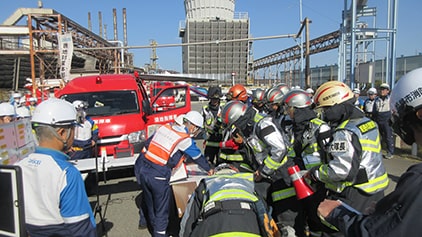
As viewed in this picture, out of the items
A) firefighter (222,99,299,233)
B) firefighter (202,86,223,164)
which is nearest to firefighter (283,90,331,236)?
firefighter (222,99,299,233)

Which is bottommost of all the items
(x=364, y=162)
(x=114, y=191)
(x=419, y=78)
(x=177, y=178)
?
(x=114, y=191)

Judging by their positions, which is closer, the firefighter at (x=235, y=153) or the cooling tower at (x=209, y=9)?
the firefighter at (x=235, y=153)

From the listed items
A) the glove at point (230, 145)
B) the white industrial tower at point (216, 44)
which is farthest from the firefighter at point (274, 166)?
the white industrial tower at point (216, 44)

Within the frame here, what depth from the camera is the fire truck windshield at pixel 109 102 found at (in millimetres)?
7582

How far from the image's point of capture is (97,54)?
3450 cm

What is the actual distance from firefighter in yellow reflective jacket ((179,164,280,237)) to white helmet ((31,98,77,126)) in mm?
1299

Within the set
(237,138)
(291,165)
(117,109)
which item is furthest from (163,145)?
(117,109)

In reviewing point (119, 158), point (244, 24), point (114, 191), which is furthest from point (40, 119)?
point (244, 24)

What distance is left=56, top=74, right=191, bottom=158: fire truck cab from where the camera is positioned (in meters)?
7.05

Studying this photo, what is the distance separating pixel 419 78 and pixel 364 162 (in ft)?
5.36

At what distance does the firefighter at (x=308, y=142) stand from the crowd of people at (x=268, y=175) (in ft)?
0.04

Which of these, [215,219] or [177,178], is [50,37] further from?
[215,219]

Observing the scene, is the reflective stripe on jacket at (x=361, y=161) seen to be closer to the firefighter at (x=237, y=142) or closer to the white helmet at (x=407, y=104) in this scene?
the white helmet at (x=407, y=104)

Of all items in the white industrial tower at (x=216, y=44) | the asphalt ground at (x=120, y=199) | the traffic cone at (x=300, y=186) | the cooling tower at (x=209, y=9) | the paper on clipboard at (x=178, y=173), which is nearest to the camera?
the traffic cone at (x=300, y=186)
